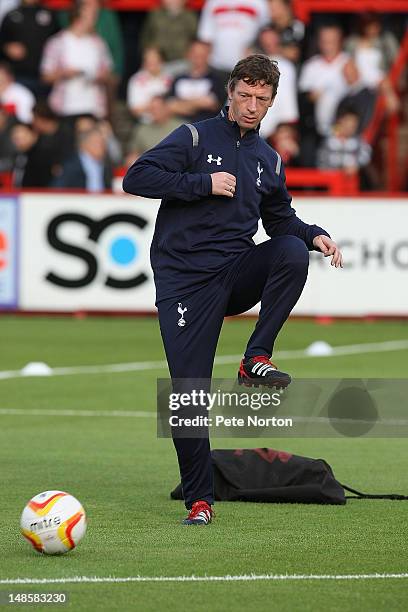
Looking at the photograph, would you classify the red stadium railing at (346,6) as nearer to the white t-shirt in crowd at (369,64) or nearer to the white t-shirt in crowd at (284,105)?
the white t-shirt in crowd at (369,64)

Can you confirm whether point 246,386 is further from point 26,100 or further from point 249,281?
point 26,100

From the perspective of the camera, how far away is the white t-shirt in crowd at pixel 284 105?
2188 cm

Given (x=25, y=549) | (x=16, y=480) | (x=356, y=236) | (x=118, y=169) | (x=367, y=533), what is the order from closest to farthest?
(x=25, y=549), (x=367, y=533), (x=16, y=480), (x=356, y=236), (x=118, y=169)

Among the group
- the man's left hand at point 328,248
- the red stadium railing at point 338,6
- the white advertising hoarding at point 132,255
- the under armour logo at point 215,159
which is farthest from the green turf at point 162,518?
the red stadium railing at point 338,6

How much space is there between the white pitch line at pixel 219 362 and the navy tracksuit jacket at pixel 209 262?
7.32 meters

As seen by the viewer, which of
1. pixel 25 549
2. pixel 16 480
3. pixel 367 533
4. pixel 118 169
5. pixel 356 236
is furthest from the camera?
pixel 118 169

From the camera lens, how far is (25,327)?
65.6 feet

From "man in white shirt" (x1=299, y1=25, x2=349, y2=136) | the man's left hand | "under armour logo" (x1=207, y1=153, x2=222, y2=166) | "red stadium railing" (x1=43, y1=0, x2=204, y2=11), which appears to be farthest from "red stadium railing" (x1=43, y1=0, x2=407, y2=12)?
"under armour logo" (x1=207, y1=153, x2=222, y2=166)

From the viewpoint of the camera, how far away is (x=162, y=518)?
8.70 meters

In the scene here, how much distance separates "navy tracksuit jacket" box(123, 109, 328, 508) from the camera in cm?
828

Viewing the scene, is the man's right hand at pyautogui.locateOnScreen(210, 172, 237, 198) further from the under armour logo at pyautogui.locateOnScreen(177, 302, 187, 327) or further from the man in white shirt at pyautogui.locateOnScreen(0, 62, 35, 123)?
the man in white shirt at pyautogui.locateOnScreen(0, 62, 35, 123)

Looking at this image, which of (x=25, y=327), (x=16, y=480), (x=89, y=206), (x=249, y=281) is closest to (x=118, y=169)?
(x=89, y=206)

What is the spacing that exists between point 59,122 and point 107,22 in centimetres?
205

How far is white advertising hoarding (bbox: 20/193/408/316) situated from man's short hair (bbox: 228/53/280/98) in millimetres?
11423
